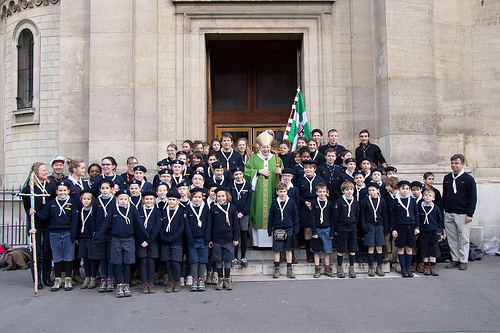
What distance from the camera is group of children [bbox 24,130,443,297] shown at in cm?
693

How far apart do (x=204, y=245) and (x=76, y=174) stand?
2604 mm

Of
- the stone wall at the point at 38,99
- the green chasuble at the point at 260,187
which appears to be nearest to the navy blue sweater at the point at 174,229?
the green chasuble at the point at 260,187

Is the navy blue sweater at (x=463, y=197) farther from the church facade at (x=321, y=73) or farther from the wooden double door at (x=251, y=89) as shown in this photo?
the wooden double door at (x=251, y=89)

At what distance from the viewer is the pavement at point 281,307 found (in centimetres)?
525

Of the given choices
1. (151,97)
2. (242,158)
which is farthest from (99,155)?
(242,158)

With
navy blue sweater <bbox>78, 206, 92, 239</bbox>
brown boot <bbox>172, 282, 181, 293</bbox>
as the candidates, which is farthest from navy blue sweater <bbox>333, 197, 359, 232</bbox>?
navy blue sweater <bbox>78, 206, 92, 239</bbox>

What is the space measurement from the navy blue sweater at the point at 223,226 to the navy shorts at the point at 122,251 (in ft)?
4.06

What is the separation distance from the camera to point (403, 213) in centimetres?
769

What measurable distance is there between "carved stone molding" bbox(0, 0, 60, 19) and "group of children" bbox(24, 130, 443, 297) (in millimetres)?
6734

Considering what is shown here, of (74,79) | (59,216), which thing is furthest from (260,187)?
(74,79)

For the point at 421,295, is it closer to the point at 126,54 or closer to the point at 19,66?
the point at 126,54

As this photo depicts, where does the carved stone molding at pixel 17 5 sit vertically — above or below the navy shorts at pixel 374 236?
above

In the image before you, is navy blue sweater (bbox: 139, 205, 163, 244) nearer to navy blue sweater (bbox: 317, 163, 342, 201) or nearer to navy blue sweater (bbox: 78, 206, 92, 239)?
navy blue sweater (bbox: 78, 206, 92, 239)

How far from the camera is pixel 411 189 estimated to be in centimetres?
817
